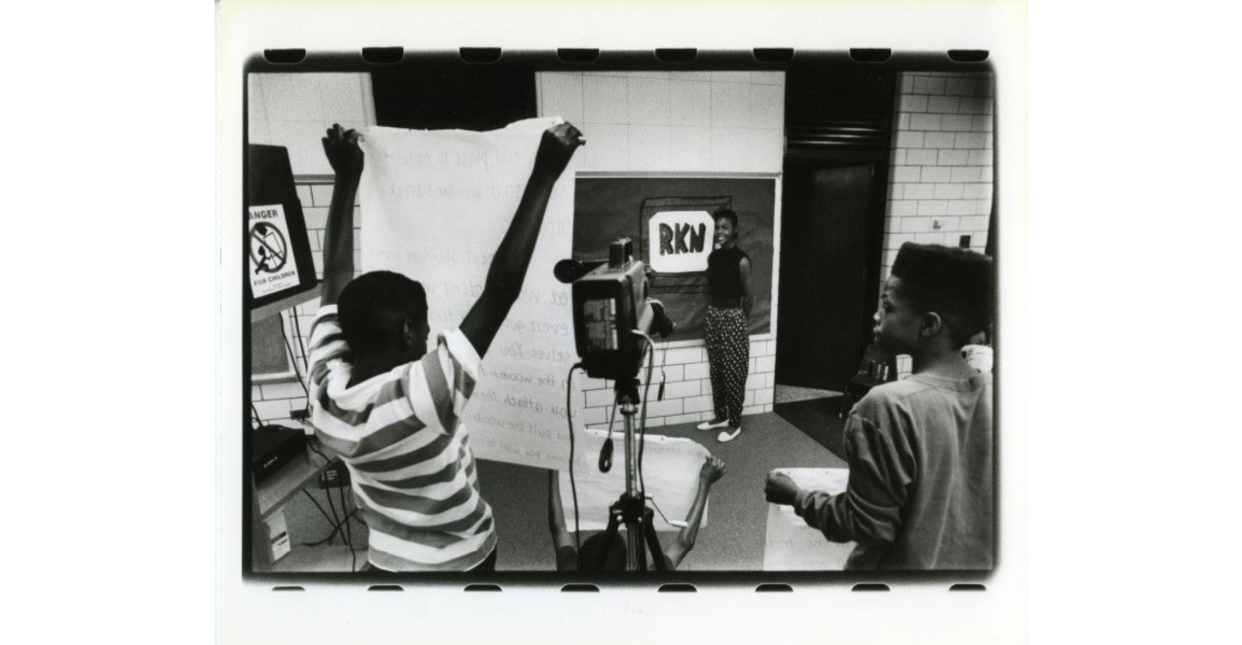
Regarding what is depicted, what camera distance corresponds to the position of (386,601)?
1.22 m

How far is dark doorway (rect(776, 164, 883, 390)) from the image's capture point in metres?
1.20

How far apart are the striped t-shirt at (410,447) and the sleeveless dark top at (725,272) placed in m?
0.53

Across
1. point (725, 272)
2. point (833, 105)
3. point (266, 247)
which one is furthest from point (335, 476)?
point (833, 105)

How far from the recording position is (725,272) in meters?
1.19

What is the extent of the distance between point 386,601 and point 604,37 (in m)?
1.28

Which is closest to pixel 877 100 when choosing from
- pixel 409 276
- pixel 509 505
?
pixel 409 276

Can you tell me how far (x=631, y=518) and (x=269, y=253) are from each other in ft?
3.09

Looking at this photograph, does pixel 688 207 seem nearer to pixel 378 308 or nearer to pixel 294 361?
pixel 378 308

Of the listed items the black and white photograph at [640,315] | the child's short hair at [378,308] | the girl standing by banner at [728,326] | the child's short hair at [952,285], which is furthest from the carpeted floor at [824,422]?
the child's short hair at [378,308]

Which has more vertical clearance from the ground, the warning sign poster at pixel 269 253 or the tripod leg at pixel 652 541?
the warning sign poster at pixel 269 253

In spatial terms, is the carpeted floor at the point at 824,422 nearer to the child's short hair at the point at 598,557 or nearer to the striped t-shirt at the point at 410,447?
the child's short hair at the point at 598,557

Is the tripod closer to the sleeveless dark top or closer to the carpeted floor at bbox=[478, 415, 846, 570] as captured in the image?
the carpeted floor at bbox=[478, 415, 846, 570]

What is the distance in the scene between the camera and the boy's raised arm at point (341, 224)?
1183 millimetres
